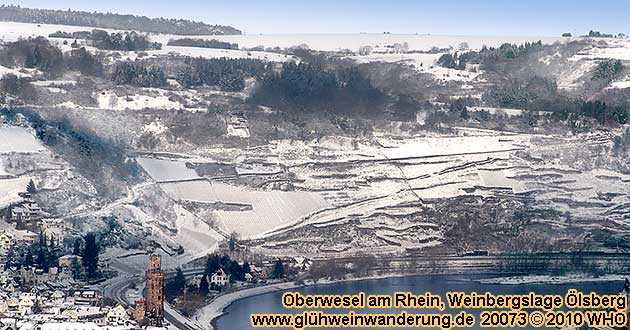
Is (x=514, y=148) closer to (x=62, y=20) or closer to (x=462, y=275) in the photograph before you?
(x=462, y=275)

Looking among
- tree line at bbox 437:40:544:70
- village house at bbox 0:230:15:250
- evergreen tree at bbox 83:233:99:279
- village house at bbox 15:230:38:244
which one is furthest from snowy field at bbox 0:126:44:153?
tree line at bbox 437:40:544:70

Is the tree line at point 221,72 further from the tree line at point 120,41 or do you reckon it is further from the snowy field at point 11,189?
the snowy field at point 11,189

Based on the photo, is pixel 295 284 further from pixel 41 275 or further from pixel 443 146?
pixel 443 146

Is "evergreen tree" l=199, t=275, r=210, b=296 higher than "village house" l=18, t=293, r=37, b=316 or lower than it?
lower

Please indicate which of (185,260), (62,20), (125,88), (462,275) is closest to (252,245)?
(185,260)

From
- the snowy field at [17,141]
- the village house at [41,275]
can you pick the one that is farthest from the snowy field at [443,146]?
the village house at [41,275]

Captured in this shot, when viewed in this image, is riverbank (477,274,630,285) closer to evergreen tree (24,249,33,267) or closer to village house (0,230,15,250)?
evergreen tree (24,249,33,267)
